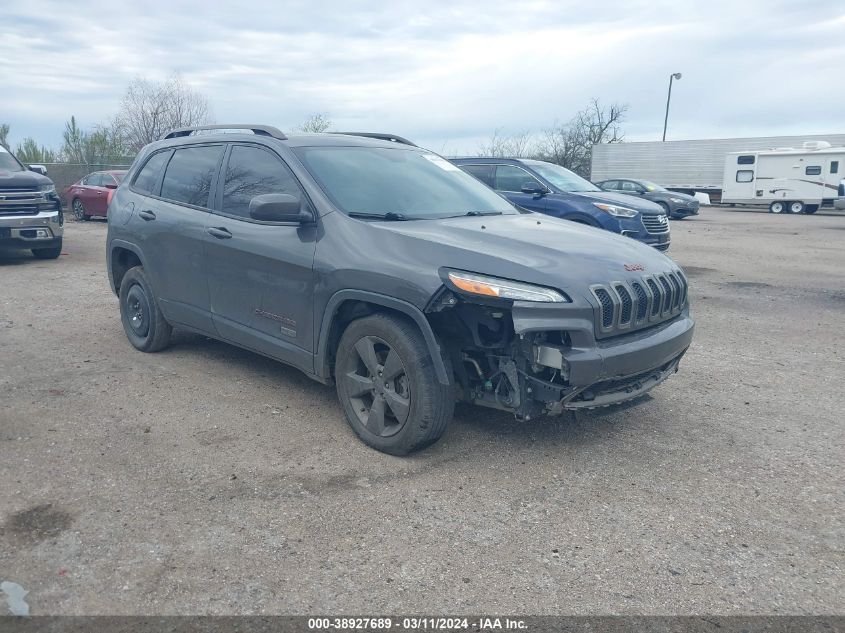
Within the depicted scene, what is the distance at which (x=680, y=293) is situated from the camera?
4.41 m

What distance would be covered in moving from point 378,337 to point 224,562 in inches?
57.1

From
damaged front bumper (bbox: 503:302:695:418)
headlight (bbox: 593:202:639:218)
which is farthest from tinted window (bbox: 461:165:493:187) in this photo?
damaged front bumper (bbox: 503:302:695:418)

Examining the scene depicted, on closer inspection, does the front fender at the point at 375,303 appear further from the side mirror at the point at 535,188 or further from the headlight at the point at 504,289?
the side mirror at the point at 535,188

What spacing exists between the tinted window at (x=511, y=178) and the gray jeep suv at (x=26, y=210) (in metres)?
6.97

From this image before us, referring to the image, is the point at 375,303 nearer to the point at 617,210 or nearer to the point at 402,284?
the point at 402,284

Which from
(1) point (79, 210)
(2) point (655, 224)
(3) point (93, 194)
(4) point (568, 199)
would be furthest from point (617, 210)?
(1) point (79, 210)

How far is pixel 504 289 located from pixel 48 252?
439 inches

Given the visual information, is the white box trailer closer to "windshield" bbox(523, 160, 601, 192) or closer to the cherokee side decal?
"windshield" bbox(523, 160, 601, 192)

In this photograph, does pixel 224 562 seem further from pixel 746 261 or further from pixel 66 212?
pixel 66 212

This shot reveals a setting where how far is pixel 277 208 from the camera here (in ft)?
14.0

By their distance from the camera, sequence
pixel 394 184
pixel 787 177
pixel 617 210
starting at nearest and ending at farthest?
1. pixel 394 184
2. pixel 617 210
3. pixel 787 177

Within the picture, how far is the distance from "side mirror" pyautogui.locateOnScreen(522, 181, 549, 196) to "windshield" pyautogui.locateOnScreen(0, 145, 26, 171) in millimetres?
7991

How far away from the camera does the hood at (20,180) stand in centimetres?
1091

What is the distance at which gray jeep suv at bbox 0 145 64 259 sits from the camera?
36.0 feet
